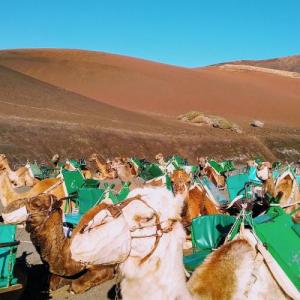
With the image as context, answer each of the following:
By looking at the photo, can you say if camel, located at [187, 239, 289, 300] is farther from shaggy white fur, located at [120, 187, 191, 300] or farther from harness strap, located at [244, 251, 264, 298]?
shaggy white fur, located at [120, 187, 191, 300]

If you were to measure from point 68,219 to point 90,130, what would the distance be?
27.3m

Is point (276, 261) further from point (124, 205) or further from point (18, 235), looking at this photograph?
point (18, 235)

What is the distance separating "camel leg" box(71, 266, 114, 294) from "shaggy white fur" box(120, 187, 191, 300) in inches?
181

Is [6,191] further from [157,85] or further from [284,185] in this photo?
[157,85]

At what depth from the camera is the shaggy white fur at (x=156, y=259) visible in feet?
10.2

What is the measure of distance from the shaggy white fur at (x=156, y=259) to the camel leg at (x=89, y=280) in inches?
181

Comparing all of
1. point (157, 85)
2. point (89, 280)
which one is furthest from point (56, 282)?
point (157, 85)

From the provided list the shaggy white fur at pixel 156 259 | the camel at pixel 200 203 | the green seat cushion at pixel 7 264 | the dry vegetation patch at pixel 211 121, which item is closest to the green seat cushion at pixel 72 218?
the camel at pixel 200 203

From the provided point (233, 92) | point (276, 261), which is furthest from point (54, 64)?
point (276, 261)

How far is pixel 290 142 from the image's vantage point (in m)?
47.8

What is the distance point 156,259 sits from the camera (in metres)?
3.15

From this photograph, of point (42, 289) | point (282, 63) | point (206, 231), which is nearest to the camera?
point (206, 231)

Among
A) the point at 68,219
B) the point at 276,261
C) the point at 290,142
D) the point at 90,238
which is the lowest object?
the point at 290,142

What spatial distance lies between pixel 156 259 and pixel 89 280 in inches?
197
